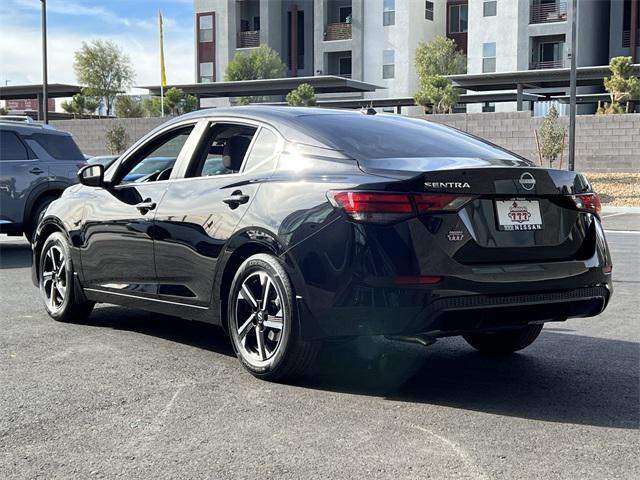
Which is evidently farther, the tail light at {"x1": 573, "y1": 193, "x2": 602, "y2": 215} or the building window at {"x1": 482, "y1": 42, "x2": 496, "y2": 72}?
the building window at {"x1": 482, "y1": 42, "x2": 496, "y2": 72}

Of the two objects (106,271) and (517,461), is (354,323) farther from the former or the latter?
(106,271)

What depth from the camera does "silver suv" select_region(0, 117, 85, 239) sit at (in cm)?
1355

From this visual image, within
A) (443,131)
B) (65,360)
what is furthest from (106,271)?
(443,131)

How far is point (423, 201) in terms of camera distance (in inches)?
196

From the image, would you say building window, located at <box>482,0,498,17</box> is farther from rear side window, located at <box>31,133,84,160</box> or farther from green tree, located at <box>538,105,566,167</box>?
rear side window, located at <box>31,133,84,160</box>

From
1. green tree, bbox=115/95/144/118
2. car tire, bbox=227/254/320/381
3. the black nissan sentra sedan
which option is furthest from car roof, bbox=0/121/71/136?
green tree, bbox=115/95/144/118

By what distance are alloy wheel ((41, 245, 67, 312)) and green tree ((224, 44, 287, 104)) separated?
49532mm

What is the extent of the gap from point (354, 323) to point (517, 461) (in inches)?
49.2

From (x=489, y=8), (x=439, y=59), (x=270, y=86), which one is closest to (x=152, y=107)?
(x=270, y=86)

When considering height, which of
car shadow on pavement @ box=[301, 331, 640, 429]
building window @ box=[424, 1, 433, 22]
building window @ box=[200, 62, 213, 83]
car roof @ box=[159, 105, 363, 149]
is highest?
building window @ box=[424, 1, 433, 22]

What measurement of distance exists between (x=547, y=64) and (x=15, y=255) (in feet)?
145

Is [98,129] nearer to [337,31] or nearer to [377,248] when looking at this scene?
[337,31]

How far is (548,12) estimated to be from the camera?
5216 cm

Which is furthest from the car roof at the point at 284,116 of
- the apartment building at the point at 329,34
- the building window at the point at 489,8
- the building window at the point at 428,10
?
the building window at the point at 428,10
